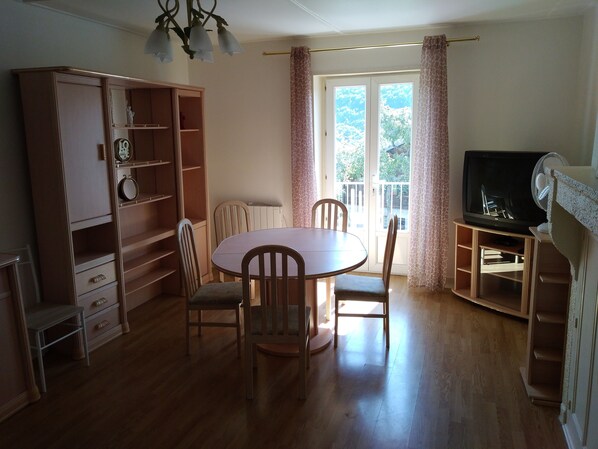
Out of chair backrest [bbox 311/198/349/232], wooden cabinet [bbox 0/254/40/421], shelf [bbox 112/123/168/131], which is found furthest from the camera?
chair backrest [bbox 311/198/349/232]

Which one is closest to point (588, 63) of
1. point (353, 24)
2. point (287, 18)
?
point (353, 24)

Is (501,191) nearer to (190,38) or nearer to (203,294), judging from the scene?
(203,294)

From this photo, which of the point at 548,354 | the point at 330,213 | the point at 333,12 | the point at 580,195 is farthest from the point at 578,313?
the point at 333,12

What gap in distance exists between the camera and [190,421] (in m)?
2.77

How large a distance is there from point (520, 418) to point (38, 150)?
136 inches

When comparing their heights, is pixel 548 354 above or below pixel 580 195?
below

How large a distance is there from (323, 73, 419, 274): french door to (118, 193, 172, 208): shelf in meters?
1.85

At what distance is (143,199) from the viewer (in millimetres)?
4270

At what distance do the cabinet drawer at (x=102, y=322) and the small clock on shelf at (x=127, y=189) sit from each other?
0.91 meters

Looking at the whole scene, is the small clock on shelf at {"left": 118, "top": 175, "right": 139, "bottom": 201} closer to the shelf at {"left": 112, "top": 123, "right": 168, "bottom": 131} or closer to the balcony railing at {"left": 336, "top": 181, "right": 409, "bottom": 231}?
the shelf at {"left": 112, "top": 123, "right": 168, "bottom": 131}

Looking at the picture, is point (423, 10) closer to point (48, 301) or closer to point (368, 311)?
point (368, 311)

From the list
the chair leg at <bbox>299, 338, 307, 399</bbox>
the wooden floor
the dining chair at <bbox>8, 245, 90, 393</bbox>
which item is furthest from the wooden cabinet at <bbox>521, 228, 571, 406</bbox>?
the dining chair at <bbox>8, 245, 90, 393</bbox>

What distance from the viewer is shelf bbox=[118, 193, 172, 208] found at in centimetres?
404

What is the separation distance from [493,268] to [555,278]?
4.97 feet
